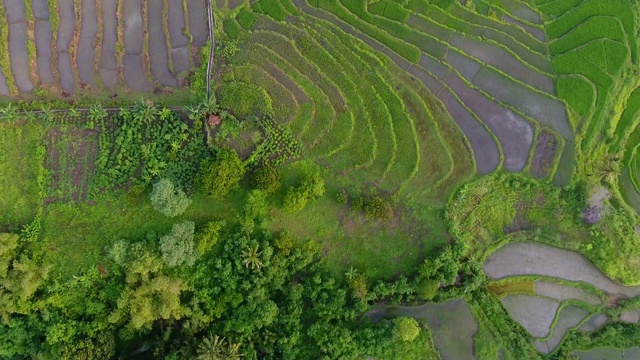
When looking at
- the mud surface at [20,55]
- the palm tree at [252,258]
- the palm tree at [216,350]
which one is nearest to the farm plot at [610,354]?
the palm tree at [252,258]

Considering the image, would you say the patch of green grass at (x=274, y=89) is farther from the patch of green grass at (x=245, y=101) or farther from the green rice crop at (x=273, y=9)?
the green rice crop at (x=273, y=9)

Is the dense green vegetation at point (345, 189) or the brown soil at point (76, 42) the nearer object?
the dense green vegetation at point (345, 189)

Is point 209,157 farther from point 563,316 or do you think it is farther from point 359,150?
point 563,316

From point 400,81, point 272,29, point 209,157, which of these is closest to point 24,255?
point 209,157

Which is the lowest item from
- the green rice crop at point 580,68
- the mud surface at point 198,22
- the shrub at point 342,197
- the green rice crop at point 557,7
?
the shrub at point 342,197

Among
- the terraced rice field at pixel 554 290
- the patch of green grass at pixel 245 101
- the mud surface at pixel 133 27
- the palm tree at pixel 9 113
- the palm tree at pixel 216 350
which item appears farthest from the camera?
the mud surface at pixel 133 27

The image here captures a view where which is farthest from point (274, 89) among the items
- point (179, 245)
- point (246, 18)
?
point (179, 245)
